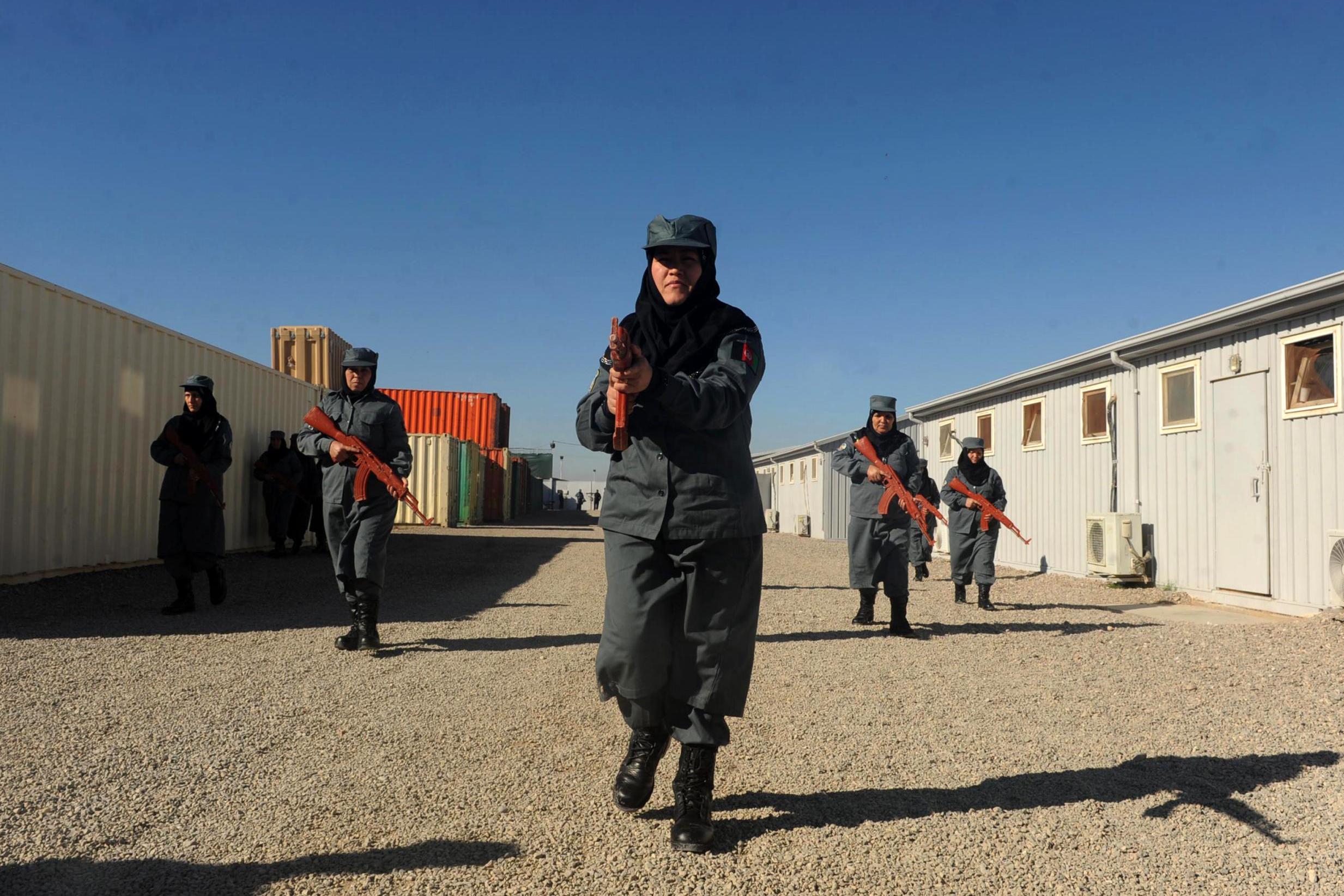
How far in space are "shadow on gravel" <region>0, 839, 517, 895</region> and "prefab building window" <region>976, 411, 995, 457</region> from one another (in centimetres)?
1474

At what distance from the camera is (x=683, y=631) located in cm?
290

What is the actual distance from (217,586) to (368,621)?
9.70 feet

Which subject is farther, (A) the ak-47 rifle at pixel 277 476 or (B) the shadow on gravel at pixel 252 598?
(A) the ak-47 rifle at pixel 277 476

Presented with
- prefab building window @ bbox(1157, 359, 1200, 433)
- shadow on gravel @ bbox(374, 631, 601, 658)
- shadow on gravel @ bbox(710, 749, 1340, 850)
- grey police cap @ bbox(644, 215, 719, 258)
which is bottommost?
shadow on gravel @ bbox(710, 749, 1340, 850)

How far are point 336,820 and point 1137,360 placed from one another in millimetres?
11637

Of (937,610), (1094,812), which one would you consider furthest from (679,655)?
(937,610)

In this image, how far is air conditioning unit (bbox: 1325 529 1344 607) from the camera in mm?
8117

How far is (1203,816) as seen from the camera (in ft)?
10.3

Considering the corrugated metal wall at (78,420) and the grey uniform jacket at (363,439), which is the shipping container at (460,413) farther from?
the grey uniform jacket at (363,439)

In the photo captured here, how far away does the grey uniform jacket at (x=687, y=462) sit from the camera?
2811mm

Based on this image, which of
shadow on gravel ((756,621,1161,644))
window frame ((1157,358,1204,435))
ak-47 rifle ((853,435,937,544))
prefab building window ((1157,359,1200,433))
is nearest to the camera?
ak-47 rifle ((853,435,937,544))

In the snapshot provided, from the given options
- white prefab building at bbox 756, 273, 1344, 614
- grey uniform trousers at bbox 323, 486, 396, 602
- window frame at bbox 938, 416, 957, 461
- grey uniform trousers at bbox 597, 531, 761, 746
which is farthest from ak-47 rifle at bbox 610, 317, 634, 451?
window frame at bbox 938, 416, 957, 461

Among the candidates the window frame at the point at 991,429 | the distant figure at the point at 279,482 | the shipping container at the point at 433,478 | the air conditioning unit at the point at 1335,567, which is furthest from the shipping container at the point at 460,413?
the air conditioning unit at the point at 1335,567

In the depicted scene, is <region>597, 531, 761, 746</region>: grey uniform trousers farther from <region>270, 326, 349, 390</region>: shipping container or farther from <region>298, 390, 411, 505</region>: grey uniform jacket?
<region>270, 326, 349, 390</region>: shipping container
